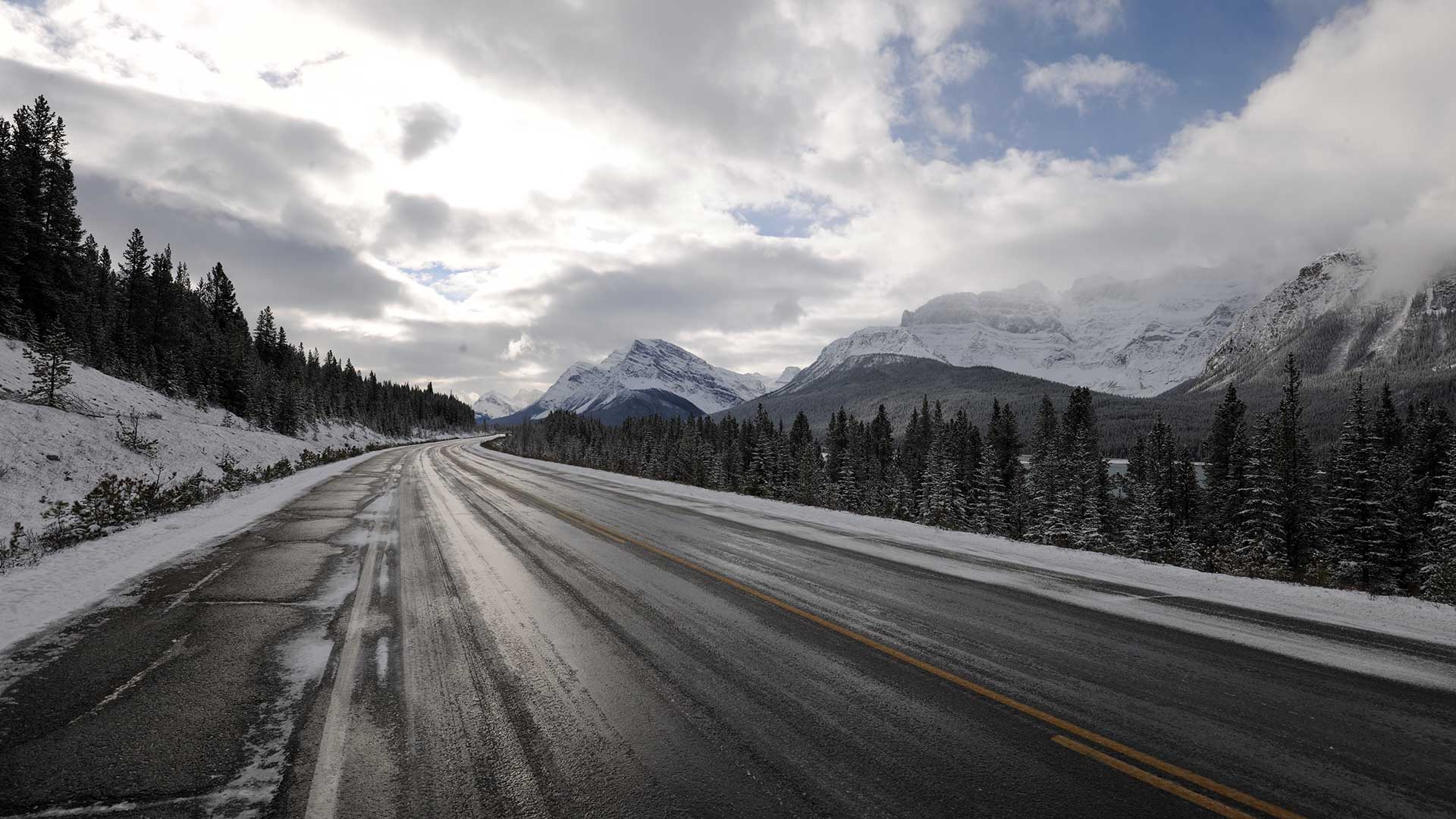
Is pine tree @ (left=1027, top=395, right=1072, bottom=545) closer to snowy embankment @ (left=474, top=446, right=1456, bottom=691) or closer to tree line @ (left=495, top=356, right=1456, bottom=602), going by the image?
tree line @ (left=495, top=356, right=1456, bottom=602)

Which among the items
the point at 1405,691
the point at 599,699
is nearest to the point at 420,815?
the point at 599,699

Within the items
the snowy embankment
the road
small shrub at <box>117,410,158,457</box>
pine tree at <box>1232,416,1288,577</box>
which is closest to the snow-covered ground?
small shrub at <box>117,410,158,457</box>

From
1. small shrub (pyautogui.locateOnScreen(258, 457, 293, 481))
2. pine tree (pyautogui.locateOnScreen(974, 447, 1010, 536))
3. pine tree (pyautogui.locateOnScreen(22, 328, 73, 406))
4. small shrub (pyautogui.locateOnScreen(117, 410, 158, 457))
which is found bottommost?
pine tree (pyautogui.locateOnScreen(974, 447, 1010, 536))

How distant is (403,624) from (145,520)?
12022 mm

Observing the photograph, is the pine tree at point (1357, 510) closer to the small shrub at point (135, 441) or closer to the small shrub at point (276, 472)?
the small shrub at point (276, 472)

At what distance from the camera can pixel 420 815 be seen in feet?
10.4

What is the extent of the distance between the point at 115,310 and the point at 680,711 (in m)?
74.7

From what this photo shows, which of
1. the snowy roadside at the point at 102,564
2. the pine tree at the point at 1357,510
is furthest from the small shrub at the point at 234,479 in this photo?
the pine tree at the point at 1357,510

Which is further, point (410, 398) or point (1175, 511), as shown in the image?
point (410, 398)

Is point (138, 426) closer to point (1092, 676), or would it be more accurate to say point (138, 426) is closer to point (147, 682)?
point (147, 682)

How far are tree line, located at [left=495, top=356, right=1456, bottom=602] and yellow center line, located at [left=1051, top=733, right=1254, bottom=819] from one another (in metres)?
7.50

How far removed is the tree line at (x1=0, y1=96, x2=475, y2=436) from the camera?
39.1 metres

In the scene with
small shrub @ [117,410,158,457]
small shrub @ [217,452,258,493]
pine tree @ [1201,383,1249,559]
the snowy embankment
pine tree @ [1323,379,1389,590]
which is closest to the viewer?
the snowy embankment

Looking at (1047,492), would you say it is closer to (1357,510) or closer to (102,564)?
(1357,510)
